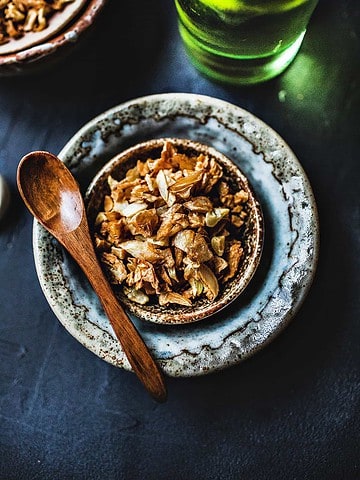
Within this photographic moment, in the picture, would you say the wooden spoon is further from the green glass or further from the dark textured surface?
the green glass

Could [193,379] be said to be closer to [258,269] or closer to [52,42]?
[258,269]

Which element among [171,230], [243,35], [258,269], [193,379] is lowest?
[193,379]

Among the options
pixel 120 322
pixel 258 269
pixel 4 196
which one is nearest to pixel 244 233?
pixel 258 269

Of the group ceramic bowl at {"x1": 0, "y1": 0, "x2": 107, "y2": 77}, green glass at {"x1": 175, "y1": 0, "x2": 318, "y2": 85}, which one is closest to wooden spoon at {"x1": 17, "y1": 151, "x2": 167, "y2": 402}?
ceramic bowl at {"x1": 0, "y1": 0, "x2": 107, "y2": 77}

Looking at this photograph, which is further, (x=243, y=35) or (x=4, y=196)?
(x=4, y=196)

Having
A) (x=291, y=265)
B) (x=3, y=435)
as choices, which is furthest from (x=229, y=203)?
(x=3, y=435)

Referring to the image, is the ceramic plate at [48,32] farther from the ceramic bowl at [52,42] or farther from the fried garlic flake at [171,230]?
the fried garlic flake at [171,230]

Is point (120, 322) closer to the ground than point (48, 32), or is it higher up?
closer to the ground
